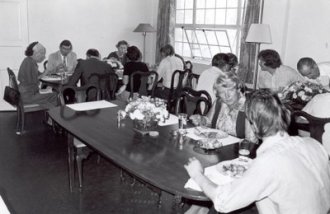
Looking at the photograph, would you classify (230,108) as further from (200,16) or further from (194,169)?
(200,16)

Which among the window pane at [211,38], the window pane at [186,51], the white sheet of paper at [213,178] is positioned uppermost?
the window pane at [211,38]

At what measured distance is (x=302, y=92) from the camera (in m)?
3.54

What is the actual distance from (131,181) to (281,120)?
2170 mm

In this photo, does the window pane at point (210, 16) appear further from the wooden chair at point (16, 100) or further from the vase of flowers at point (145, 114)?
the vase of flowers at point (145, 114)

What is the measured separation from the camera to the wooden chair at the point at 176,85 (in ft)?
16.6

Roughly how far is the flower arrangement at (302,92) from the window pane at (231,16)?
109 inches

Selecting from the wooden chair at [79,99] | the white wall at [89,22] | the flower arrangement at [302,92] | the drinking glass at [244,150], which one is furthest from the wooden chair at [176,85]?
the drinking glass at [244,150]

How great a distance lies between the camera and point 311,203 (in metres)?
1.51

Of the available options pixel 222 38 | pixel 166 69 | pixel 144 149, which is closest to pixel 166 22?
pixel 222 38

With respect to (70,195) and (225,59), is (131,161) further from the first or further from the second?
(225,59)

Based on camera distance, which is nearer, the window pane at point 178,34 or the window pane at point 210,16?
the window pane at point 210,16

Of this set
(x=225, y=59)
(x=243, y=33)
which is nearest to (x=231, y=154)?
(x=225, y=59)

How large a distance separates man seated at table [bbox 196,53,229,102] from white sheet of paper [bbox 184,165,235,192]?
2039 mm

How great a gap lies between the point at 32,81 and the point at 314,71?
3531 mm
